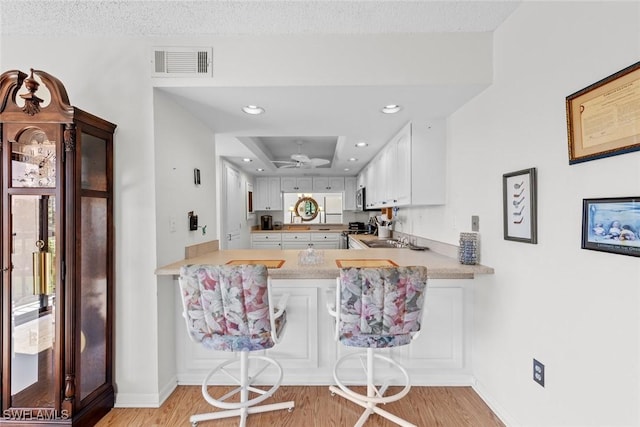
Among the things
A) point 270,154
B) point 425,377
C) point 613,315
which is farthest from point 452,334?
point 270,154

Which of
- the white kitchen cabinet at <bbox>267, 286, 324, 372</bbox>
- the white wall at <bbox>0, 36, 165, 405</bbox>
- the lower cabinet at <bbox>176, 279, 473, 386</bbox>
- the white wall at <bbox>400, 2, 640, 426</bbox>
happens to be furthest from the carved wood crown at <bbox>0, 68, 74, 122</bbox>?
the white wall at <bbox>400, 2, 640, 426</bbox>

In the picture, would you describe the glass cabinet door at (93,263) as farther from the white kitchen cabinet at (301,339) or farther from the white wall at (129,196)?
the white kitchen cabinet at (301,339)

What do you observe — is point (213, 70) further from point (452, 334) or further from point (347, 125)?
point (452, 334)

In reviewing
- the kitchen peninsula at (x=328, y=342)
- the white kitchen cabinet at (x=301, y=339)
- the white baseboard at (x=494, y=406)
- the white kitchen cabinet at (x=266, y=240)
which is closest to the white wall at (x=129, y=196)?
the kitchen peninsula at (x=328, y=342)

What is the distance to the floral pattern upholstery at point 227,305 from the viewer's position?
1.48 meters

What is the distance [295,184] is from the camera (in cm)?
644

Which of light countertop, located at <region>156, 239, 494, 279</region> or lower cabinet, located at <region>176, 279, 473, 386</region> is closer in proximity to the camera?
light countertop, located at <region>156, 239, 494, 279</region>

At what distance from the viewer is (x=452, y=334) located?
212cm

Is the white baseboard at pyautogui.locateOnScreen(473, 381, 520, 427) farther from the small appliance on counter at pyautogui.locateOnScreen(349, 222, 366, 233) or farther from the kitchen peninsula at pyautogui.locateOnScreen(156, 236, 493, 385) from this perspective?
the small appliance on counter at pyautogui.locateOnScreen(349, 222, 366, 233)

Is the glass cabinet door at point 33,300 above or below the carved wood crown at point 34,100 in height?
below

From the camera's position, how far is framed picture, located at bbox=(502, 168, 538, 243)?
1499 mm

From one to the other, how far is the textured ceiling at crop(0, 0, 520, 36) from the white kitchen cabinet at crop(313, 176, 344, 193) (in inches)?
183

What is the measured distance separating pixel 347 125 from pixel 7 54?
246 cm

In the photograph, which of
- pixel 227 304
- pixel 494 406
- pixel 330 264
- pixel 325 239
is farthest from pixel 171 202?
pixel 325 239
